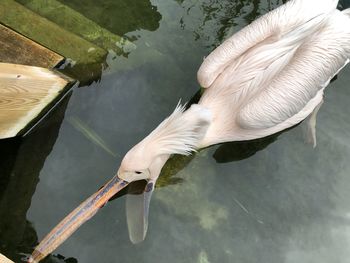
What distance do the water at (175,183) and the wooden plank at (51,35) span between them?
14 centimetres

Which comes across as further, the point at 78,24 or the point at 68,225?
the point at 78,24

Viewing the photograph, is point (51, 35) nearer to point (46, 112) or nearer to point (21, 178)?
point (46, 112)

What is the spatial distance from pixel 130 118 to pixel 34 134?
22.2 inches

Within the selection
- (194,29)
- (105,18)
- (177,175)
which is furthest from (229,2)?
(177,175)

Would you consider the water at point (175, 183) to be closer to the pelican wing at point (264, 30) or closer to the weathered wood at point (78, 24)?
the weathered wood at point (78, 24)

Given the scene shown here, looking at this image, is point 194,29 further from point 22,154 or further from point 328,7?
point 22,154

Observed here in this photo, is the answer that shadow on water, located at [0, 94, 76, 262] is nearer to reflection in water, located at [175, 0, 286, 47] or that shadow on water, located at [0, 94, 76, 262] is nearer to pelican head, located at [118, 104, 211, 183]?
pelican head, located at [118, 104, 211, 183]

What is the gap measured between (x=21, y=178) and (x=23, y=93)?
1.86ft

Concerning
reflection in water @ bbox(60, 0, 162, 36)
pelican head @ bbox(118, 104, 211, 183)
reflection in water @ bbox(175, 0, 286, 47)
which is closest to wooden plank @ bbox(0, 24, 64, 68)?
reflection in water @ bbox(60, 0, 162, 36)

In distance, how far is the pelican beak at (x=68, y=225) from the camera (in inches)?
94.4

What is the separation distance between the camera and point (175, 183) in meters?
2.81

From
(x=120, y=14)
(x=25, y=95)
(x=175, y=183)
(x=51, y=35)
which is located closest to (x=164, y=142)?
(x=175, y=183)

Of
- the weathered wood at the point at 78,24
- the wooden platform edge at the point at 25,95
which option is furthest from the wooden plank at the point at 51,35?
the wooden platform edge at the point at 25,95

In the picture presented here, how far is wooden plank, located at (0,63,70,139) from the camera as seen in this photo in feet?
7.56
